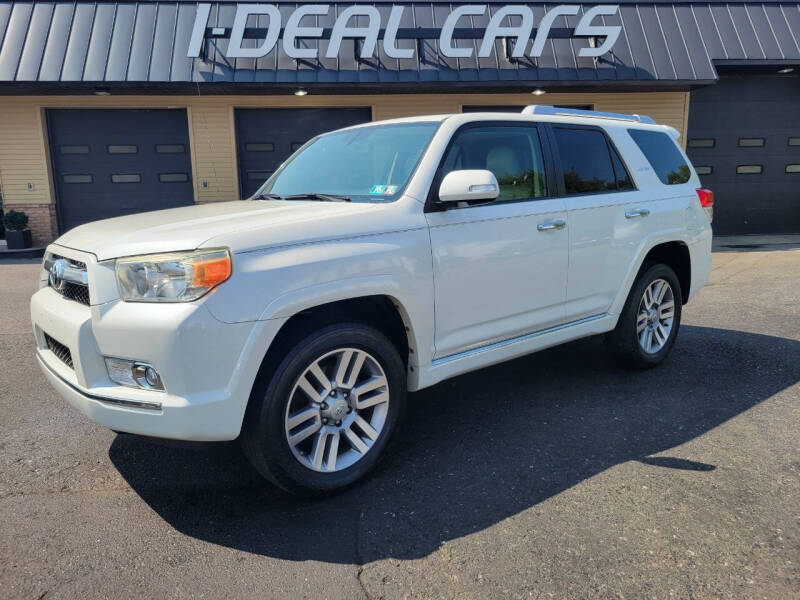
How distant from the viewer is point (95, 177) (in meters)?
13.4

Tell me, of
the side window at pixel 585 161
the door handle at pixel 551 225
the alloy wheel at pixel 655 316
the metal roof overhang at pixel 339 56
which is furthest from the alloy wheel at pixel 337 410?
the metal roof overhang at pixel 339 56

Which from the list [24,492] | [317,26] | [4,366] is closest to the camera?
[24,492]

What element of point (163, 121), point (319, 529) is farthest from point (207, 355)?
point (163, 121)

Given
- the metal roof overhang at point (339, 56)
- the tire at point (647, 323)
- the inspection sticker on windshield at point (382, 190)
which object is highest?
the metal roof overhang at point (339, 56)

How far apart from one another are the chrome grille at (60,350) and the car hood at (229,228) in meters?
0.48

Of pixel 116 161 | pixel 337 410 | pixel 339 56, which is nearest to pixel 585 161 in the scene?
pixel 337 410

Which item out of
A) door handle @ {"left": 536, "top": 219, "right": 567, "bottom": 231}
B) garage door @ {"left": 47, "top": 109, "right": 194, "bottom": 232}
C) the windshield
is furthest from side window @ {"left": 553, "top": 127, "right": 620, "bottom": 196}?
garage door @ {"left": 47, "top": 109, "right": 194, "bottom": 232}

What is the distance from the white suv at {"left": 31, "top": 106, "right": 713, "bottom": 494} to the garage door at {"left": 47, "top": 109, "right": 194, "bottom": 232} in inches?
402

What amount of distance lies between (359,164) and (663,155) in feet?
8.69

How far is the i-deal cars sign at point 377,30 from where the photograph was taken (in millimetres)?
11656

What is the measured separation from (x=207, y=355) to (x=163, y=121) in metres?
12.4

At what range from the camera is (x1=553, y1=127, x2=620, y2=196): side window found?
161 inches

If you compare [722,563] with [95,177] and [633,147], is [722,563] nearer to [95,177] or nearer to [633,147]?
[633,147]

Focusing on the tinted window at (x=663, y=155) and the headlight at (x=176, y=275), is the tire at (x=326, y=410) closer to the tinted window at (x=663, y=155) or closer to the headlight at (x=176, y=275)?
the headlight at (x=176, y=275)
